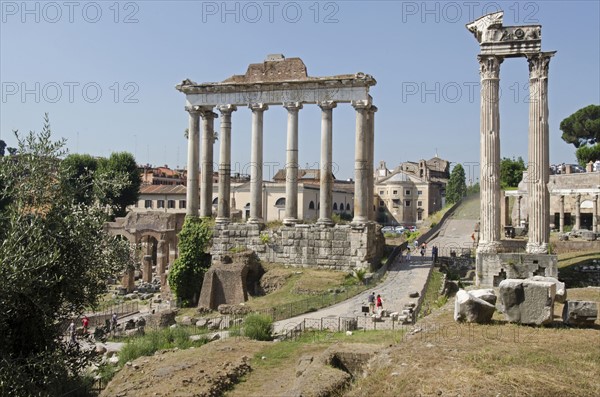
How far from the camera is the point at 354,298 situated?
24625 millimetres

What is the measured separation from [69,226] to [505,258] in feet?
48.1

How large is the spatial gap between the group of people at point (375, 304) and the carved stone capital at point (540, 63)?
9.90m

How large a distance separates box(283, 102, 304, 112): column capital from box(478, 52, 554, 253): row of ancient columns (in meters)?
10.7

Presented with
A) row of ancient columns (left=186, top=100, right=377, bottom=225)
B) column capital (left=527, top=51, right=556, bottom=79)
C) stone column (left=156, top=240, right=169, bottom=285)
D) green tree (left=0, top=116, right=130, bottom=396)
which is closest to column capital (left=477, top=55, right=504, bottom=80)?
column capital (left=527, top=51, right=556, bottom=79)

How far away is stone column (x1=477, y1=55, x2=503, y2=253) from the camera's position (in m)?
21.3

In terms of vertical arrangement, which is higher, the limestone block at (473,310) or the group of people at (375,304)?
the limestone block at (473,310)

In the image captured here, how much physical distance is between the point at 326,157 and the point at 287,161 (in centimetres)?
211

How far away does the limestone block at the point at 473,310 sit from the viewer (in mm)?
11859

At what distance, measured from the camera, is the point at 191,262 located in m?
29.5

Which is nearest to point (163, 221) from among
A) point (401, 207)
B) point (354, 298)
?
point (354, 298)

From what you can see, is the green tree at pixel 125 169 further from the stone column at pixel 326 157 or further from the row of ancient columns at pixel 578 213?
the row of ancient columns at pixel 578 213

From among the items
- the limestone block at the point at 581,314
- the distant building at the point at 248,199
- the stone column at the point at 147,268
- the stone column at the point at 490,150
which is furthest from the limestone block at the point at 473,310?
the distant building at the point at 248,199

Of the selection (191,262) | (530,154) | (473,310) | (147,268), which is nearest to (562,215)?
(530,154)

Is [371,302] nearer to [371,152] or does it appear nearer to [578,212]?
[371,152]
